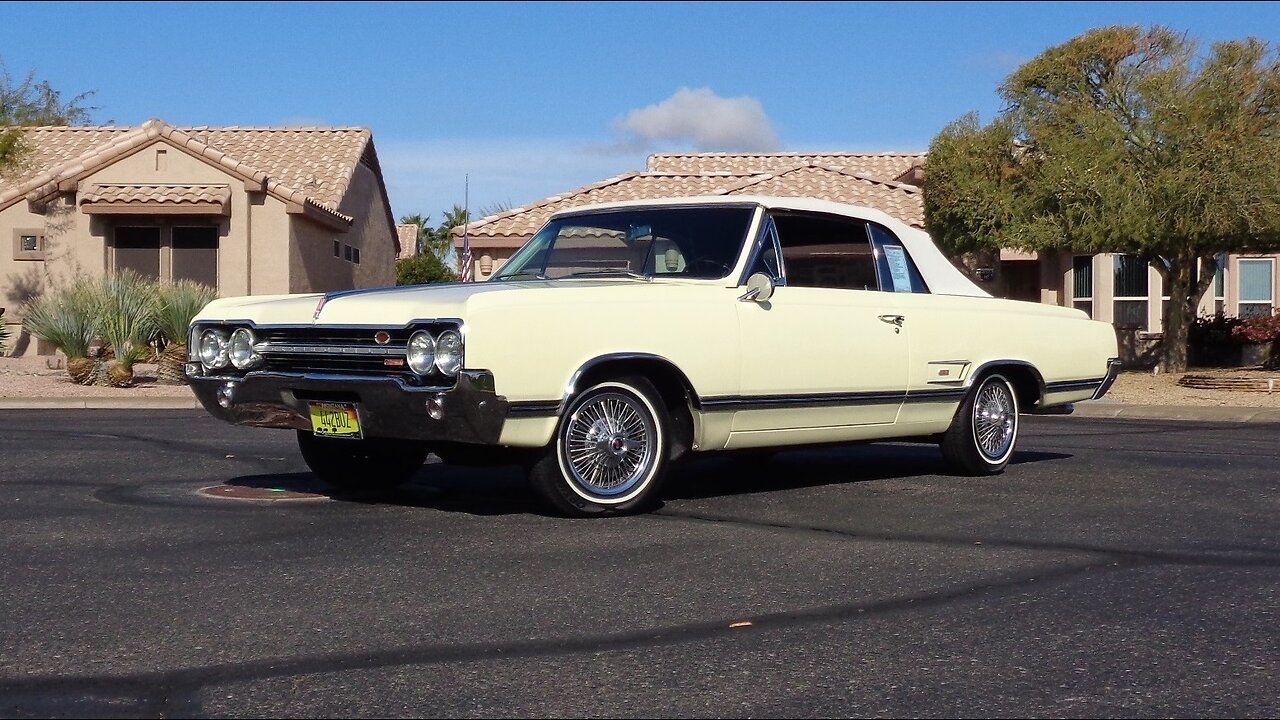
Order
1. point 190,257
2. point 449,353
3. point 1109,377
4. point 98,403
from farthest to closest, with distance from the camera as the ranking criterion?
point 190,257
point 98,403
point 1109,377
point 449,353

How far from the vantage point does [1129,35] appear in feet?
71.5

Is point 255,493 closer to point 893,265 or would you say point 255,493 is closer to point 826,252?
point 826,252

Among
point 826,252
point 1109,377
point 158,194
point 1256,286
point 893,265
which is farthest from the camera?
point 1256,286

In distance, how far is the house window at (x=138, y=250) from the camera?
27141 mm

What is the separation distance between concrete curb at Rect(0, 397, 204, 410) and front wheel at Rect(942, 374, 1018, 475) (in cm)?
1035

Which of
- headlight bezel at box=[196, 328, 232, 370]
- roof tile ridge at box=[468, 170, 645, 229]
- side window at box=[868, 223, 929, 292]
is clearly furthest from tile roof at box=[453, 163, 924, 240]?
headlight bezel at box=[196, 328, 232, 370]

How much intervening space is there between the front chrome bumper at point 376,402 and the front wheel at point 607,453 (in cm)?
46

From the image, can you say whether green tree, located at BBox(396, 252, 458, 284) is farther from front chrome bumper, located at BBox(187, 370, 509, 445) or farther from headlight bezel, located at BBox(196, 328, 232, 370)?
front chrome bumper, located at BBox(187, 370, 509, 445)

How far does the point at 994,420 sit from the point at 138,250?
21.2m

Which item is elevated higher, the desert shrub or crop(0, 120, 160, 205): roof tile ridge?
crop(0, 120, 160, 205): roof tile ridge

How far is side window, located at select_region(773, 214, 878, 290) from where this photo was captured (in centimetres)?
838

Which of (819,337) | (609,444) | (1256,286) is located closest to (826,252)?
(819,337)

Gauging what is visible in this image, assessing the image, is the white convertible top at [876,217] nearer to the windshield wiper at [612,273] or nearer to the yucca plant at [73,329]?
the windshield wiper at [612,273]

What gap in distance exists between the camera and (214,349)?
7840mm
